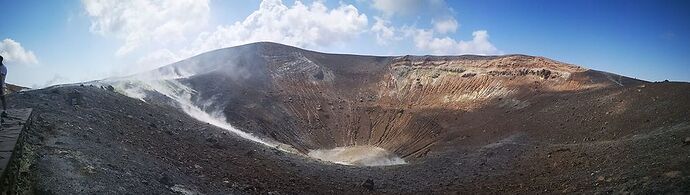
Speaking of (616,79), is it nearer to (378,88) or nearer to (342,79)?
(378,88)

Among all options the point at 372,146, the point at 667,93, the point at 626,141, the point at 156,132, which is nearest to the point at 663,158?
the point at 626,141

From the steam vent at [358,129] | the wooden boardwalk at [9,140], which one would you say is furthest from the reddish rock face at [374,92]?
the wooden boardwalk at [9,140]

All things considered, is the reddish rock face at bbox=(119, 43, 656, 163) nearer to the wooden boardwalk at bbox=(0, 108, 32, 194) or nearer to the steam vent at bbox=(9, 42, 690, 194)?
the steam vent at bbox=(9, 42, 690, 194)

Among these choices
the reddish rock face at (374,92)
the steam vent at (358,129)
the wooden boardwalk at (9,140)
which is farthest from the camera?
the reddish rock face at (374,92)

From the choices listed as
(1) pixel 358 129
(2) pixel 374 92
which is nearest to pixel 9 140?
(1) pixel 358 129

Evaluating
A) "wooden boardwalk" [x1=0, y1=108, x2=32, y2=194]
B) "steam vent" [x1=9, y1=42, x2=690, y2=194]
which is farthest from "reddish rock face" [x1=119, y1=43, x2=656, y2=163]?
"wooden boardwalk" [x1=0, y1=108, x2=32, y2=194]

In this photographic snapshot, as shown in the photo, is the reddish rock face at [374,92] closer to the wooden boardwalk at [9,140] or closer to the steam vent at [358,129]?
the steam vent at [358,129]

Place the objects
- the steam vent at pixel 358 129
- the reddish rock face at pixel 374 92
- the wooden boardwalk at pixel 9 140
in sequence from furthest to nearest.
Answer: the reddish rock face at pixel 374 92 < the steam vent at pixel 358 129 < the wooden boardwalk at pixel 9 140

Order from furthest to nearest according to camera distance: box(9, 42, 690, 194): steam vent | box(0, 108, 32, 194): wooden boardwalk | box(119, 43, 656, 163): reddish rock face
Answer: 1. box(119, 43, 656, 163): reddish rock face
2. box(9, 42, 690, 194): steam vent
3. box(0, 108, 32, 194): wooden boardwalk
